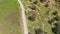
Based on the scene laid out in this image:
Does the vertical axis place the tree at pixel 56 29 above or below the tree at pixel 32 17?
below

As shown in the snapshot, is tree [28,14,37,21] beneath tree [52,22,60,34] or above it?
above

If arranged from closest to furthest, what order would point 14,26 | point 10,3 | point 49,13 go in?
point 14,26, point 10,3, point 49,13

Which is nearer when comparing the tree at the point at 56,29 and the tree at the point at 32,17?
the tree at the point at 56,29

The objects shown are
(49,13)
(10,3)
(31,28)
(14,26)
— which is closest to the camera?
(14,26)

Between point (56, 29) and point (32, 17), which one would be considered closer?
point (56, 29)

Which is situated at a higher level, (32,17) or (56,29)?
(32,17)

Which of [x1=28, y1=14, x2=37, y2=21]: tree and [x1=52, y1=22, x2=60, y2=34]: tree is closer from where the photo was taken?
[x1=52, y1=22, x2=60, y2=34]: tree

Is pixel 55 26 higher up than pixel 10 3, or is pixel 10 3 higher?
pixel 10 3

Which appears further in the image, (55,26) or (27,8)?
(27,8)

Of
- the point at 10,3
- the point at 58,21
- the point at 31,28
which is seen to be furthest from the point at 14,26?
the point at 58,21

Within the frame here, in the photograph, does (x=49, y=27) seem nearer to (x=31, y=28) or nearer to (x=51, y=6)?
(x=31, y=28)
